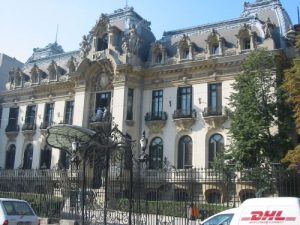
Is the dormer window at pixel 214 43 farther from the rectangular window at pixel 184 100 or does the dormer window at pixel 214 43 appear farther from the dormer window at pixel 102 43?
the dormer window at pixel 102 43

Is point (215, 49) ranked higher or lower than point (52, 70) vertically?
lower

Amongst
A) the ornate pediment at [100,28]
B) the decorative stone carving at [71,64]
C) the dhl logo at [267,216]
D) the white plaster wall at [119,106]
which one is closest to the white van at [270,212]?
the dhl logo at [267,216]

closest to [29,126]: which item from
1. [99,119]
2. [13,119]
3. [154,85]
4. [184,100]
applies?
[13,119]

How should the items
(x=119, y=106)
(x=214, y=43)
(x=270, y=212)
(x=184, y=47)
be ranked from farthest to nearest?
(x=184, y=47), (x=119, y=106), (x=214, y=43), (x=270, y=212)

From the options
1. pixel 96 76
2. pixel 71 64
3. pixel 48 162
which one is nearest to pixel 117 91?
pixel 96 76

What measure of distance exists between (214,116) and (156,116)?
18.6 ft

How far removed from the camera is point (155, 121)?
37812 mm

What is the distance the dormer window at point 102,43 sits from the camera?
41.8 m

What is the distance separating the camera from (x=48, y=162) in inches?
1730

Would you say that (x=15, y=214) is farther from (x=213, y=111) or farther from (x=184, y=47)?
(x=184, y=47)

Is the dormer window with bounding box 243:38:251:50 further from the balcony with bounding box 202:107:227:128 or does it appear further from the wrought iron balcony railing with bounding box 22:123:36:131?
the wrought iron balcony railing with bounding box 22:123:36:131

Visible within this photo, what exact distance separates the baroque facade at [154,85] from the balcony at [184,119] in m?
0.09

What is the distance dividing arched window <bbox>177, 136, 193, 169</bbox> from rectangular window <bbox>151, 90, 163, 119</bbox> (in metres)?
3.45

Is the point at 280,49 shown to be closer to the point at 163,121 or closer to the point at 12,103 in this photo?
the point at 163,121
